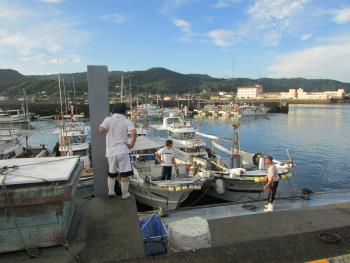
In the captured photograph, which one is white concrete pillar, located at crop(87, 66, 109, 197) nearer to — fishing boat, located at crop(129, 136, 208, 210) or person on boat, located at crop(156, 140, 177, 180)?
person on boat, located at crop(156, 140, 177, 180)

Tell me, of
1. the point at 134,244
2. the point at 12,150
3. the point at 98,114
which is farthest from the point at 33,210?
the point at 12,150

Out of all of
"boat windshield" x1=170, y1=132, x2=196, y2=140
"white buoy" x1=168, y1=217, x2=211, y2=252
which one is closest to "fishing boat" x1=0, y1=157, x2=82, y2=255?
"white buoy" x1=168, y1=217, x2=211, y2=252

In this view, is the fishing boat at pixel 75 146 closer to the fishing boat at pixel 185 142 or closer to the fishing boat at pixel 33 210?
the fishing boat at pixel 185 142

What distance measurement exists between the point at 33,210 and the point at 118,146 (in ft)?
5.82

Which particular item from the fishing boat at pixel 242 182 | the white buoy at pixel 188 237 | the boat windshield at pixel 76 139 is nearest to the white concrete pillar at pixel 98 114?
the white buoy at pixel 188 237

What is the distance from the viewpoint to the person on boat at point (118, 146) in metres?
4.72

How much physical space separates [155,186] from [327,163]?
939 inches

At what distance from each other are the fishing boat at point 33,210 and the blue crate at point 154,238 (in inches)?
61.5

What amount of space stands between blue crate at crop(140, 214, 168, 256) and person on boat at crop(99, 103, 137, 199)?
0.80m

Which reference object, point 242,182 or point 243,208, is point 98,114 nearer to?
point 243,208

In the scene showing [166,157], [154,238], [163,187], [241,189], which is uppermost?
[154,238]

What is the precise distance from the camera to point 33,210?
3.21 meters

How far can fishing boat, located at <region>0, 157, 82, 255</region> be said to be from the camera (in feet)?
10.3

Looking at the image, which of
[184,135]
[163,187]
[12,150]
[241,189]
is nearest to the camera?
[163,187]
